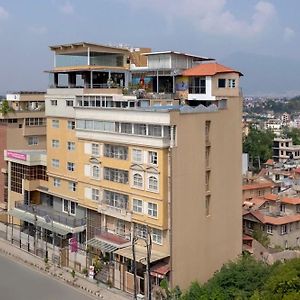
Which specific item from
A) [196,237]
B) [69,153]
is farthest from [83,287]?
[69,153]

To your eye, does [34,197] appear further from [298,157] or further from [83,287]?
[298,157]

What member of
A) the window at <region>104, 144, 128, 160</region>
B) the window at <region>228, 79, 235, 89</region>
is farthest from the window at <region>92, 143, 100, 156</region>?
the window at <region>228, 79, 235, 89</region>

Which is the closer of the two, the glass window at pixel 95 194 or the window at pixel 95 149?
the window at pixel 95 149

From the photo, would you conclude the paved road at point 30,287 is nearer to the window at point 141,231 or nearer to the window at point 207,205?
the window at point 141,231

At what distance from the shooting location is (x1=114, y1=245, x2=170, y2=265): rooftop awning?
51.9ft

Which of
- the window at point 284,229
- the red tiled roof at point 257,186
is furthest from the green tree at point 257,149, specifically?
the window at point 284,229

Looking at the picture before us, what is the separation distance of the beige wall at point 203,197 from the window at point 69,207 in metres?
5.71

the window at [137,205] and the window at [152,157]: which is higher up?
the window at [152,157]

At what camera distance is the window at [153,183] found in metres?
15.9

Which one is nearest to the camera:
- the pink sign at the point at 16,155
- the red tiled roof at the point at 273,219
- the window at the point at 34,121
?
the pink sign at the point at 16,155

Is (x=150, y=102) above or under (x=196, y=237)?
above

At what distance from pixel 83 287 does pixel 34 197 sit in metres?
6.55

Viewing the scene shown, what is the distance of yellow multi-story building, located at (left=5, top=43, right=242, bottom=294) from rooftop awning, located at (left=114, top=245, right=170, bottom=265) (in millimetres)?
30

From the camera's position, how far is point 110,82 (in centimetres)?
1952
